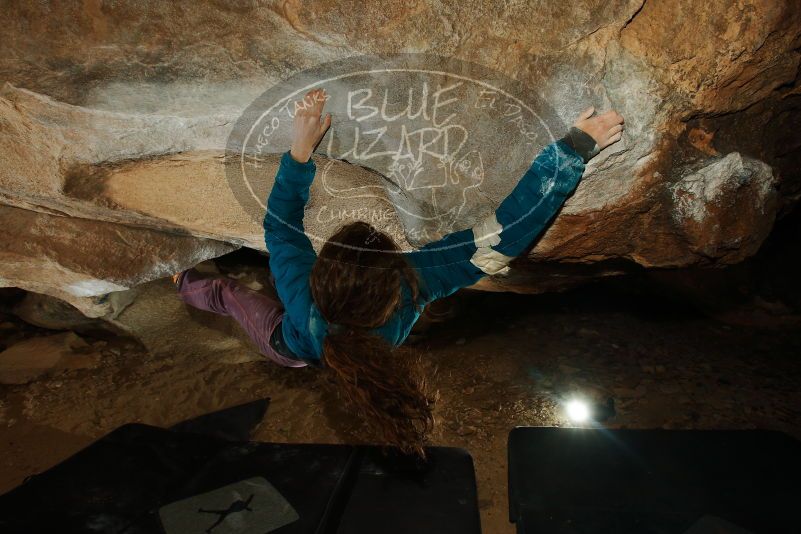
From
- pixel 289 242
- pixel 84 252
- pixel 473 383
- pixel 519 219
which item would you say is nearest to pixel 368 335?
pixel 289 242

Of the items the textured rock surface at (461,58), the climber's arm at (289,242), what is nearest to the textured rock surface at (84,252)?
the textured rock surface at (461,58)

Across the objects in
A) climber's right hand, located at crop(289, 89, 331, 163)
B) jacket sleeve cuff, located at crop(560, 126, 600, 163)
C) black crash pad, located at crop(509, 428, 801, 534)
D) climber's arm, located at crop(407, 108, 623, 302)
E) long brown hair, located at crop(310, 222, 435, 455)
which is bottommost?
black crash pad, located at crop(509, 428, 801, 534)

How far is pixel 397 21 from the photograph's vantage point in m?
1.28

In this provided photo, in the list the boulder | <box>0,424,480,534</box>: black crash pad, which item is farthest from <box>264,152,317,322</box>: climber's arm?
the boulder

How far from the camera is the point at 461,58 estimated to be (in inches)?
52.5

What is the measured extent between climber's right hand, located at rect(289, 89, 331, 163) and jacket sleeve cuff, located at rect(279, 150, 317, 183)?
0.04ft

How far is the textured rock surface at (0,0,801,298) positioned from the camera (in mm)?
1305

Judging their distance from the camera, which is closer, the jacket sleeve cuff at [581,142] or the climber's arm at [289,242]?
the jacket sleeve cuff at [581,142]

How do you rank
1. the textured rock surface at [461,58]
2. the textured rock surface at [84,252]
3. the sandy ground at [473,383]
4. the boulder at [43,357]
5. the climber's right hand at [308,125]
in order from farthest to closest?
the boulder at [43,357] → the sandy ground at [473,383] → the textured rock surface at [84,252] → the climber's right hand at [308,125] → the textured rock surface at [461,58]

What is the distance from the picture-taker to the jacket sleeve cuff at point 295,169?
4.97 feet

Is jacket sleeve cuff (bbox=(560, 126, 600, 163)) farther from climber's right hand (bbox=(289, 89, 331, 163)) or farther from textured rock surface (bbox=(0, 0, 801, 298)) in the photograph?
climber's right hand (bbox=(289, 89, 331, 163))

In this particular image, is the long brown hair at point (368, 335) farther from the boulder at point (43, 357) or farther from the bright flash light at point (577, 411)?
the boulder at point (43, 357)

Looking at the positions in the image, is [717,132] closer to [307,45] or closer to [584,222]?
[584,222]

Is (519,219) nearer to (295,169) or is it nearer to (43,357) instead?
(295,169)
